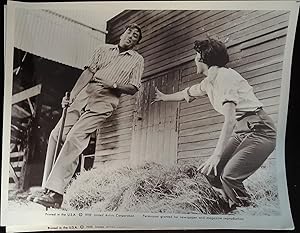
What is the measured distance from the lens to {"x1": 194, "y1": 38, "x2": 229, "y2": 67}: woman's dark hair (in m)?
0.52

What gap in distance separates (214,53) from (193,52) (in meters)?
0.02

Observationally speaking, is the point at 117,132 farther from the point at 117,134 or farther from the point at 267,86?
the point at 267,86

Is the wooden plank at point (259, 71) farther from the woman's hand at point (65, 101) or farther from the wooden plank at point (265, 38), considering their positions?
the woman's hand at point (65, 101)

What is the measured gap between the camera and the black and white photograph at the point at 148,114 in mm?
519

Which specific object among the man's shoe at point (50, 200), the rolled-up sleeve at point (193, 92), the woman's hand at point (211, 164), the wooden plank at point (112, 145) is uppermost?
the rolled-up sleeve at point (193, 92)

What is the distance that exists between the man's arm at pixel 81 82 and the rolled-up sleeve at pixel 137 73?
4 cm

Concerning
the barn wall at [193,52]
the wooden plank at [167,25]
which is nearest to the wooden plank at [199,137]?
the barn wall at [193,52]

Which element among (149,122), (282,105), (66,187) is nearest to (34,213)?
(66,187)

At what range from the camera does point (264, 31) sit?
52 cm

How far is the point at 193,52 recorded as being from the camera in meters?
0.52

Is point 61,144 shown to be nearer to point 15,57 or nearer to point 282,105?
point 15,57

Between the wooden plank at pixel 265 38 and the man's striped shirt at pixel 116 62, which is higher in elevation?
the wooden plank at pixel 265 38

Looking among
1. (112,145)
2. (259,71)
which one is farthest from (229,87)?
(112,145)

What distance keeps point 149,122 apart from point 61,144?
95 millimetres
